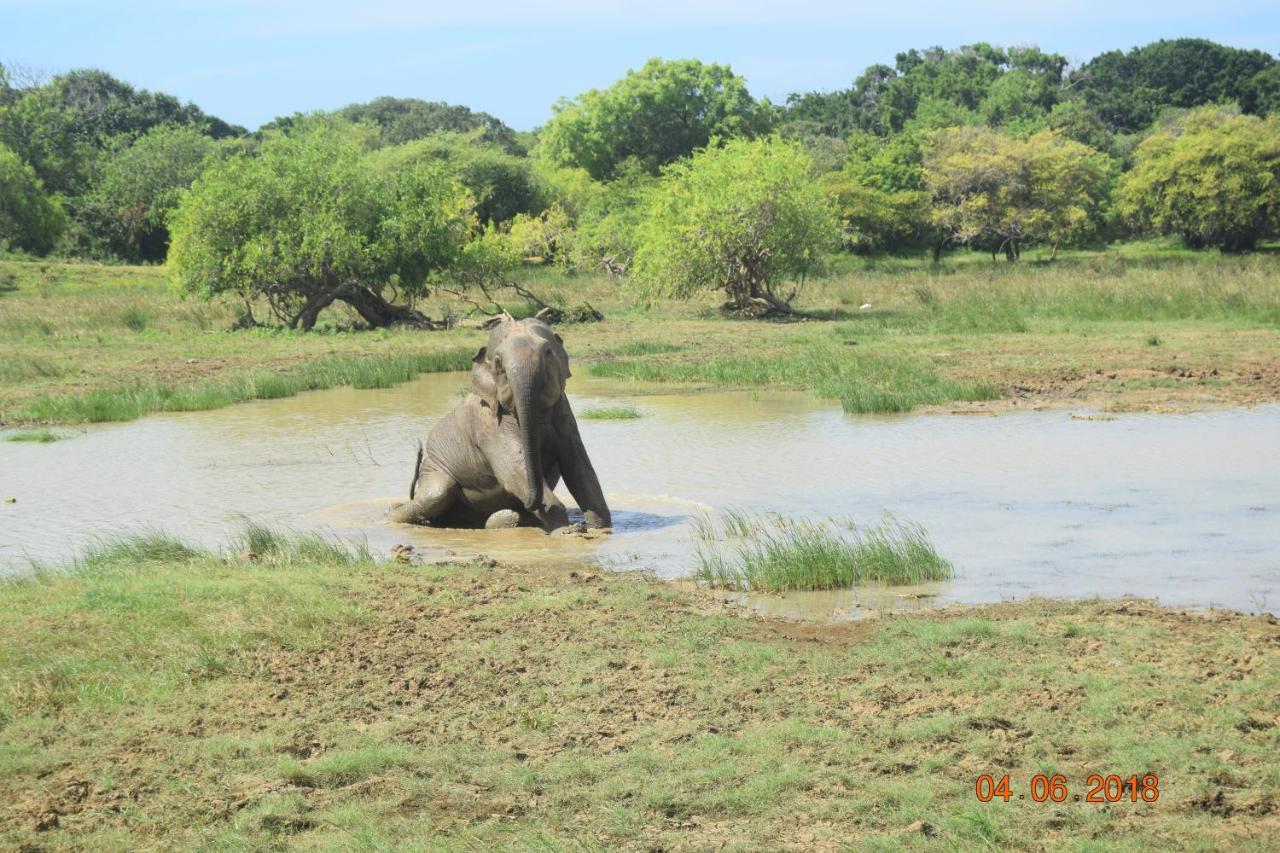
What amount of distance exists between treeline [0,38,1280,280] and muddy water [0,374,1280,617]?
1577 centimetres

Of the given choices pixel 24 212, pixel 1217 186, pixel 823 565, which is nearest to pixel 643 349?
pixel 823 565

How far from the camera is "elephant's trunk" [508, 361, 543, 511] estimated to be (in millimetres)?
11188

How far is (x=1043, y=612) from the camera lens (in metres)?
8.36

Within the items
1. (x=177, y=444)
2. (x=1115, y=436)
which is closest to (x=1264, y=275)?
(x=1115, y=436)

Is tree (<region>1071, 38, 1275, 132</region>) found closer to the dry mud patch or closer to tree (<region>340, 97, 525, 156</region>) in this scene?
tree (<region>340, 97, 525, 156</region>)

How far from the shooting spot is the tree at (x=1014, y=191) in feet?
181

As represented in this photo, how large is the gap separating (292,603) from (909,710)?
12.2 feet

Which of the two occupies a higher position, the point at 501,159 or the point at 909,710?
the point at 501,159

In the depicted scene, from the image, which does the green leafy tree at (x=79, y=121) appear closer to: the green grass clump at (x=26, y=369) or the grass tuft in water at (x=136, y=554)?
the green grass clump at (x=26, y=369)

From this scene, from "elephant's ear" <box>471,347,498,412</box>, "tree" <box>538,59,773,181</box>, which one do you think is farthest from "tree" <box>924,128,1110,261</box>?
"elephant's ear" <box>471,347,498,412</box>

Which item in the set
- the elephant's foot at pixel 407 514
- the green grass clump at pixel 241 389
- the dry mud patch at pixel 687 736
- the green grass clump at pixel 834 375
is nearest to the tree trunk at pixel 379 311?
the green grass clump at pixel 241 389

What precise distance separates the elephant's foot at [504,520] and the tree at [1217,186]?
46225mm

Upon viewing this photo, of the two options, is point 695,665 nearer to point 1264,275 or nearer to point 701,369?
point 701,369

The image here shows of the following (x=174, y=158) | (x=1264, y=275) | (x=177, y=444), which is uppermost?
(x=174, y=158)
